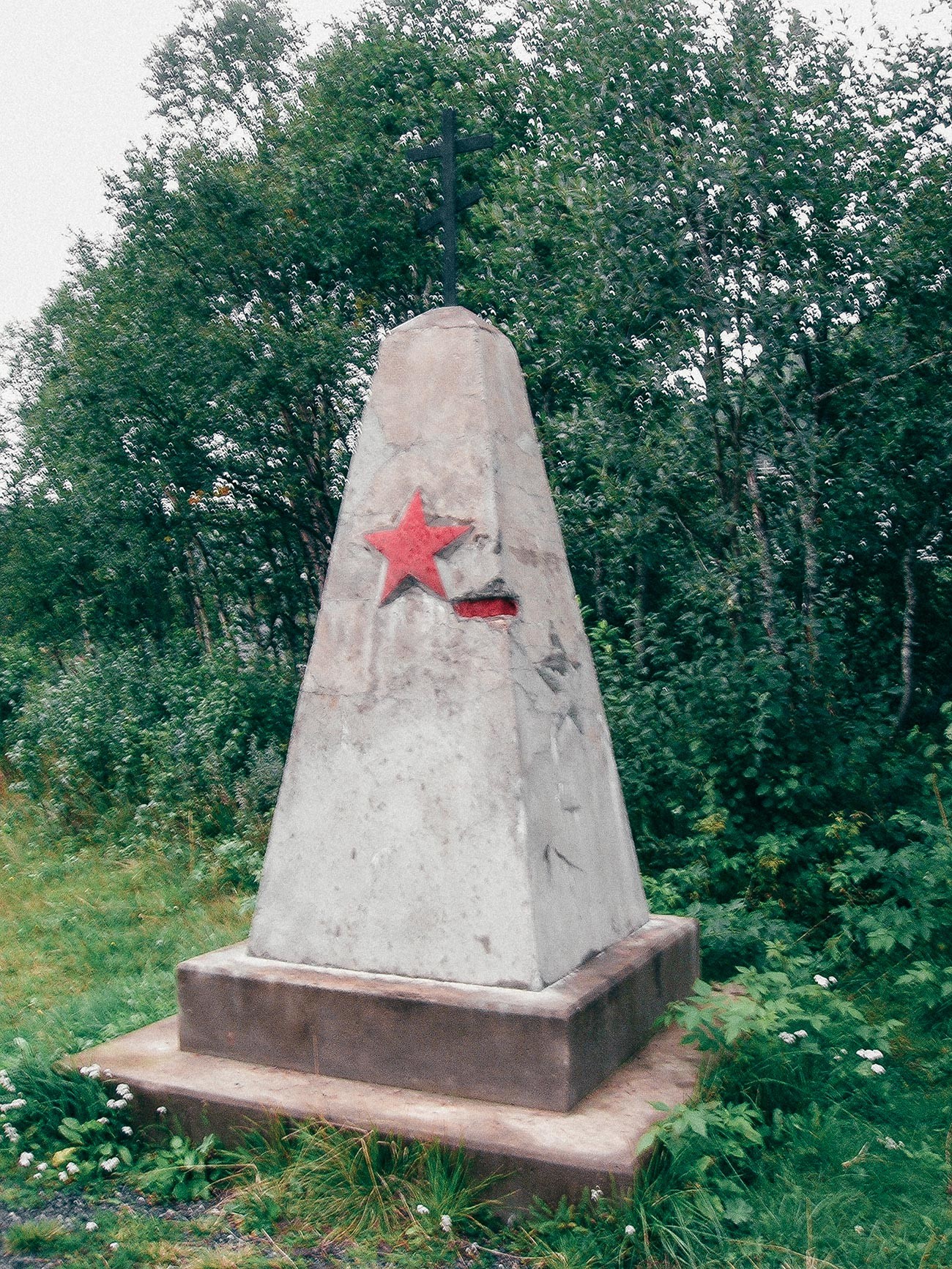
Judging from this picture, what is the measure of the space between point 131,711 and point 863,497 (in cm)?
620

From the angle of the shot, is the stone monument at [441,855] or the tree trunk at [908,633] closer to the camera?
the stone monument at [441,855]

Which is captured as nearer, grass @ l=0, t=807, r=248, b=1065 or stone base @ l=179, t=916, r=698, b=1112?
stone base @ l=179, t=916, r=698, b=1112

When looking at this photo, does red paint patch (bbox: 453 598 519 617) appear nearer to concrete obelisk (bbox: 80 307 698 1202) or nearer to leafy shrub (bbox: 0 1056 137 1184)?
concrete obelisk (bbox: 80 307 698 1202)

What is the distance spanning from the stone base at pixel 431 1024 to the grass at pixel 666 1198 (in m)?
0.26

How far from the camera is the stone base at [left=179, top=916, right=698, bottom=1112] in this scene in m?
2.89

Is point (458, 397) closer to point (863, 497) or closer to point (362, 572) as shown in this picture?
point (362, 572)

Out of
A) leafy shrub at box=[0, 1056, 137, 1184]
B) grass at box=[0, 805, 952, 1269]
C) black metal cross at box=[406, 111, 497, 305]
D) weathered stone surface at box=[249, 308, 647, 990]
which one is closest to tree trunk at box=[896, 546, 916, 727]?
grass at box=[0, 805, 952, 1269]

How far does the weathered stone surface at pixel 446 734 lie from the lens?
10.3 feet

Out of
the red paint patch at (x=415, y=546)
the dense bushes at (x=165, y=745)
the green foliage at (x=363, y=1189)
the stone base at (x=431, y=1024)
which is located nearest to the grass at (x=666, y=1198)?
the green foliage at (x=363, y=1189)

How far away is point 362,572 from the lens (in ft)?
11.4

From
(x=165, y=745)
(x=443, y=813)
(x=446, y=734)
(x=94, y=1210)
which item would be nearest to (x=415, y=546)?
(x=446, y=734)

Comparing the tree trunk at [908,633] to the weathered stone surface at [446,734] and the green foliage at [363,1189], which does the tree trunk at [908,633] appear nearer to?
the weathered stone surface at [446,734]

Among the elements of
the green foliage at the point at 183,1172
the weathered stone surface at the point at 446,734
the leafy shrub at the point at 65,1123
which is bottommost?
the green foliage at the point at 183,1172

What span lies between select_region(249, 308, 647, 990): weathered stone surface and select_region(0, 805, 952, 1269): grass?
0.56 metres
